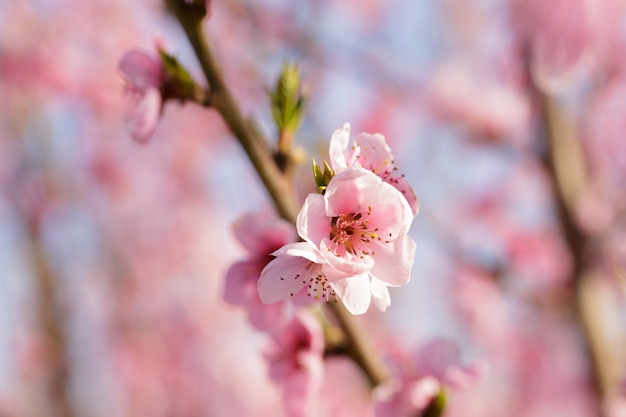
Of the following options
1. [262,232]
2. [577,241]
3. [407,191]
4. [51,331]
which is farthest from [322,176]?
[51,331]

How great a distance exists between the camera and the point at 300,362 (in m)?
1.32

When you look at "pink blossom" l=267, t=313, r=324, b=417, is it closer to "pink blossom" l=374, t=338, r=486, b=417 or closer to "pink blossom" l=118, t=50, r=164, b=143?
"pink blossom" l=374, t=338, r=486, b=417

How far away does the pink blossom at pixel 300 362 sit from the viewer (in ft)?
4.25

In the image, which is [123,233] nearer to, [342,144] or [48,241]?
[48,241]

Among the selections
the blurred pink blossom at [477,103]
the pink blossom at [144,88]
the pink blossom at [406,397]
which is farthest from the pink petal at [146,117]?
the blurred pink blossom at [477,103]

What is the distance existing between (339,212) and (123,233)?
6.22 m

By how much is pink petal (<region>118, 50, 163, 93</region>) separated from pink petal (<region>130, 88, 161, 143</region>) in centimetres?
2

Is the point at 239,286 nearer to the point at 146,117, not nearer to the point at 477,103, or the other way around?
the point at 146,117

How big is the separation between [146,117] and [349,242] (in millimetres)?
567

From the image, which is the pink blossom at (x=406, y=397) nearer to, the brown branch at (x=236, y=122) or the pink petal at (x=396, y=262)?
the brown branch at (x=236, y=122)

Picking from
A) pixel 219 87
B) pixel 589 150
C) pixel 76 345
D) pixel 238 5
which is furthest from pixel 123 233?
pixel 219 87

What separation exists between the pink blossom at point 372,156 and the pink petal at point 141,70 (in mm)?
537

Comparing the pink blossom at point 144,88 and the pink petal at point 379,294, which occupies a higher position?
the pink blossom at point 144,88

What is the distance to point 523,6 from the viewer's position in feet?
10.2
